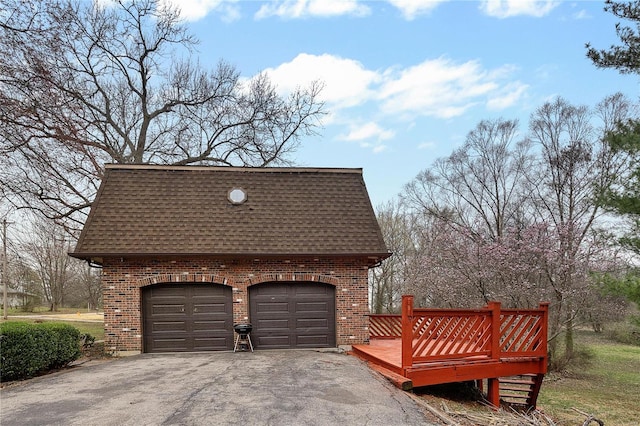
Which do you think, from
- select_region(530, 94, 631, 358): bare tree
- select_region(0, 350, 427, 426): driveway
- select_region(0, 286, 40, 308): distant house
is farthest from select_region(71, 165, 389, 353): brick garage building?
select_region(0, 286, 40, 308): distant house

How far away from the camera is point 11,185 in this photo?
13.1 m

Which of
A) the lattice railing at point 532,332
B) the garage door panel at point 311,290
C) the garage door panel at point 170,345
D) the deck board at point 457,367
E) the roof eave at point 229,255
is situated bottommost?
the garage door panel at point 170,345

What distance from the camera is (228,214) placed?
11.3 m

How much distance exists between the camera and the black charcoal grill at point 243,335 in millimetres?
10086

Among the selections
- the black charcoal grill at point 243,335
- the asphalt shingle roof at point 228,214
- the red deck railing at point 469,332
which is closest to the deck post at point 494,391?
the red deck railing at point 469,332

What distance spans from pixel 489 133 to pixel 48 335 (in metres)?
20.4

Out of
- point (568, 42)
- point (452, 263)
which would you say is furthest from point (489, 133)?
point (568, 42)

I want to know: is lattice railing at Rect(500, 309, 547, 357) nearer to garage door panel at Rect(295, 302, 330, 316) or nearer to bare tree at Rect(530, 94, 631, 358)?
garage door panel at Rect(295, 302, 330, 316)

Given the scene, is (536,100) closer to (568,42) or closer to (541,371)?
(568,42)

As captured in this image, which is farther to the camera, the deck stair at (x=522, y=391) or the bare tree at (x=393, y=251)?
the bare tree at (x=393, y=251)

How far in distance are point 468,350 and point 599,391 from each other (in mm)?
8631

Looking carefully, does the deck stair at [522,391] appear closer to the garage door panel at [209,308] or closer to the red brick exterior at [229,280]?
the red brick exterior at [229,280]

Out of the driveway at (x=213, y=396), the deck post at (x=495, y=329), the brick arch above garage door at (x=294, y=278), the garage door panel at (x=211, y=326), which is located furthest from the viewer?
the brick arch above garage door at (x=294, y=278)

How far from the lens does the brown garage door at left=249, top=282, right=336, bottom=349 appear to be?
10703mm
